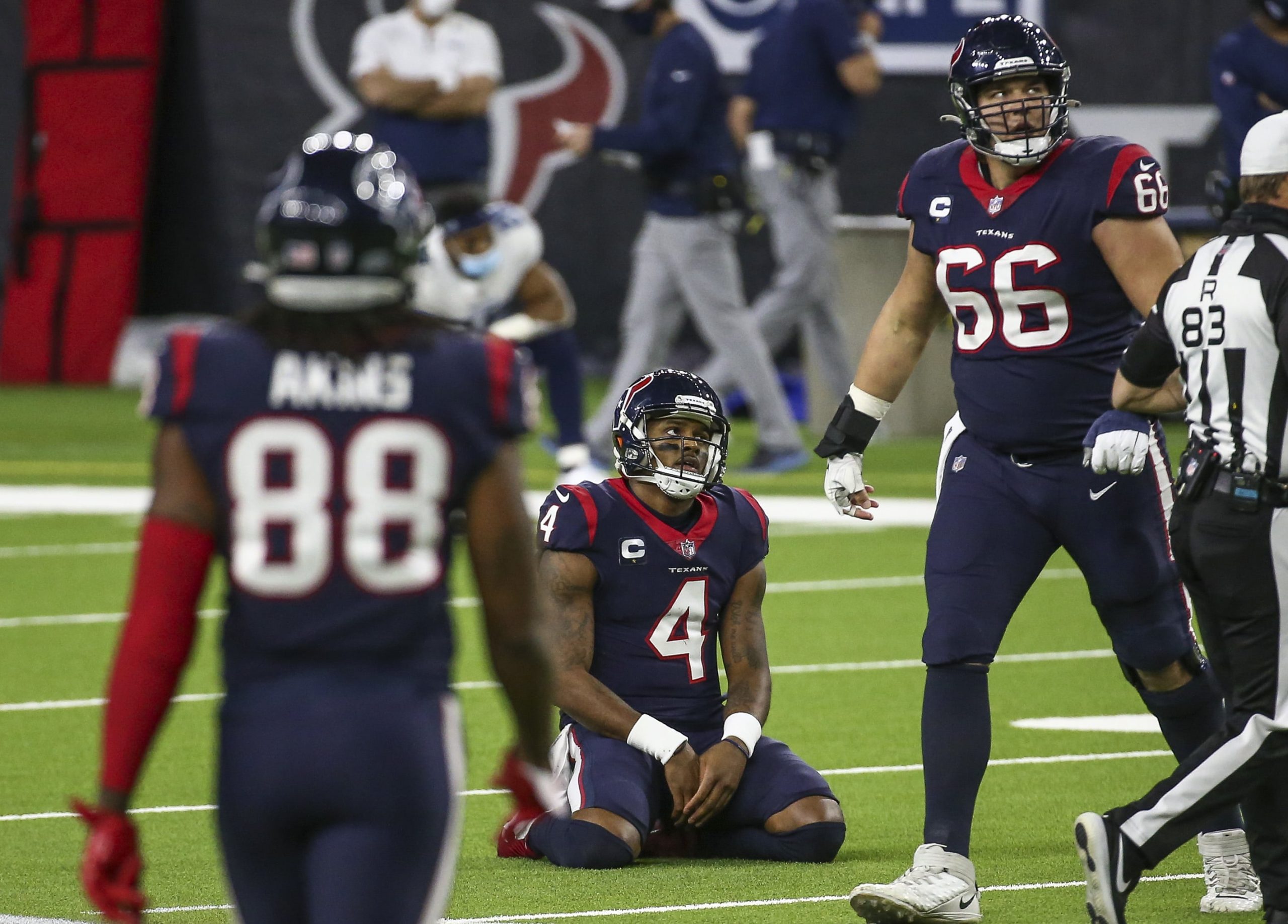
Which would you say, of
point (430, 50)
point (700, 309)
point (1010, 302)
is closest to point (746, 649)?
Result: point (1010, 302)

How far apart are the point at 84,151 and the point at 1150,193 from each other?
15.2m

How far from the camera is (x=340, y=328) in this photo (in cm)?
298

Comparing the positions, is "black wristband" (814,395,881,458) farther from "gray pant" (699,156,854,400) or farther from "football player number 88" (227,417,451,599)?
"gray pant" (699,156,854,400)

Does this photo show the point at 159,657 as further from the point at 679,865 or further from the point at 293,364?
the point at 679,865

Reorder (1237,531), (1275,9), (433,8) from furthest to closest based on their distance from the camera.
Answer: (433,8) → (1275,9) → (1237,531)

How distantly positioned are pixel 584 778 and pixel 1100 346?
1519 millimetres

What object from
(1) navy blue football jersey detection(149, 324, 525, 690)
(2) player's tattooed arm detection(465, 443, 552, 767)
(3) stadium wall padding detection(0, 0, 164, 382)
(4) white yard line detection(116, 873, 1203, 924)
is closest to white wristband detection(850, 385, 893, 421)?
(4) white yard line detection(116, 873, 1203, 924)

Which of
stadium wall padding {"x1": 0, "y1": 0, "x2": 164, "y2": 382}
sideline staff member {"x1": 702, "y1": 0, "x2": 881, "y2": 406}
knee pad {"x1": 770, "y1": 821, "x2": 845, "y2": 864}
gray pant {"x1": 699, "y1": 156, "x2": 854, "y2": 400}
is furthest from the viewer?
stadium wall padding {"x1": 0, "y1": 0, "x2": 164, "y2": 382}

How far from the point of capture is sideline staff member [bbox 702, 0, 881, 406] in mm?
12672

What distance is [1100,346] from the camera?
16.4ft

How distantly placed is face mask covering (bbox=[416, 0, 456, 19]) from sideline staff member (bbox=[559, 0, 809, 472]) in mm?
1051

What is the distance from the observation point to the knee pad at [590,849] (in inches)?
205

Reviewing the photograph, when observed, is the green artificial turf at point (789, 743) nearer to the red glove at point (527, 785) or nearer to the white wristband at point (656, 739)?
the white wristband at point (656, 739)

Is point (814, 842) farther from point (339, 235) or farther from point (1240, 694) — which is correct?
point (339, 235)
